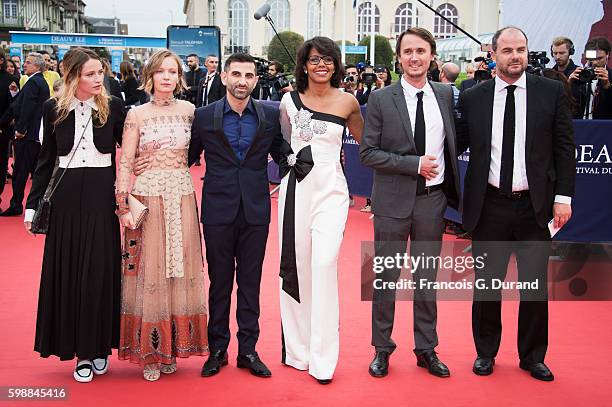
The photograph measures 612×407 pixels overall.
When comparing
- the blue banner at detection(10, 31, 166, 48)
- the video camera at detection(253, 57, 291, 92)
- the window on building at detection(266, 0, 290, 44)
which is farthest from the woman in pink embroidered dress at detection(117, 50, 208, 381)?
the window on building at detection(266, 0, 290, 44)

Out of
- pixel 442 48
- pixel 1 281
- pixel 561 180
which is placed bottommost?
pixel 1 281

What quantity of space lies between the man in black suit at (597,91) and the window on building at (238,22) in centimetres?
6575

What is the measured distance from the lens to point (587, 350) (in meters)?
5.02

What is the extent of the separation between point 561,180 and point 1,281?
15.7ft

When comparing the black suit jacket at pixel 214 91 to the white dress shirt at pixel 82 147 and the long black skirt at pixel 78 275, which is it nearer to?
the white dress shirt at pixel 82 147

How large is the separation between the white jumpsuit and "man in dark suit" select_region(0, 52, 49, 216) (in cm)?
642

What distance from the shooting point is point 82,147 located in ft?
14.3

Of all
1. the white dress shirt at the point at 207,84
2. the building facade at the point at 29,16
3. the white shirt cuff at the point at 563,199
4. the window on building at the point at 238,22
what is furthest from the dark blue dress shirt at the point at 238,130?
the building facade at the point at 29,16

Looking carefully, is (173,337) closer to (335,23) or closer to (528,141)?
(528,141)

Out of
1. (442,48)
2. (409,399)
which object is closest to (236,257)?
(409,399)

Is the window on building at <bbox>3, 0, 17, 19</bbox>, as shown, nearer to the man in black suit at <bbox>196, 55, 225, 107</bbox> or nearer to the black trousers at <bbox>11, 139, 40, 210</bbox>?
the man in black suit at <bbox>196, 55, 225, 107</bbox>

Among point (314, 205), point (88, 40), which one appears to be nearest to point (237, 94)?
point (314, 205)

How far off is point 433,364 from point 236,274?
124cm

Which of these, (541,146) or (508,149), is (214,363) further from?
(541,146)
